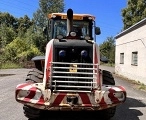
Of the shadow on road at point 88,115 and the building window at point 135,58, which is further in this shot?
the building window at point 135,58

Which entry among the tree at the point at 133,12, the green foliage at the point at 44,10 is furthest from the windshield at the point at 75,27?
the green foliage at the point at 44,10

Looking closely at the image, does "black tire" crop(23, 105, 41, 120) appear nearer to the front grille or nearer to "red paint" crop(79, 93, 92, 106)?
the front grille

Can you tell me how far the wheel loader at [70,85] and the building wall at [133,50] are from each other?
37.1 ft

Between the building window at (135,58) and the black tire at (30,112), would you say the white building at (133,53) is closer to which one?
the building window at (135,58)

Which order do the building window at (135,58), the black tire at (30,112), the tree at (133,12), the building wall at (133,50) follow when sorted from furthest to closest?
the tree at (133,12)
the building window at (135,58)
the building wall at (133,50)
the black tire at (30,112)

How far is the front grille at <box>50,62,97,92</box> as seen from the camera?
712 centimetres

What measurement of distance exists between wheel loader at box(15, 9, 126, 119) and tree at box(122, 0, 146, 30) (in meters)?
40.6

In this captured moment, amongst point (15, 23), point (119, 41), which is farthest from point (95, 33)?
point (15, 23)

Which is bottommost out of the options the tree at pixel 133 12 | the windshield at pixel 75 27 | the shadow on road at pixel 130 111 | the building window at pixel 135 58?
the shadow on road at pixel 130 111

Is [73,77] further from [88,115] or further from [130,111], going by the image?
[130,111]

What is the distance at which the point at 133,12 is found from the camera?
160 ft

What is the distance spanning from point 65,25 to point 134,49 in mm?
13422

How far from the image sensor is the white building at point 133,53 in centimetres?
1916

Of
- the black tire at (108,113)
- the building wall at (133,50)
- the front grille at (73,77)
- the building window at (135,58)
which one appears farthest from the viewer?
the building window at (135,58)
